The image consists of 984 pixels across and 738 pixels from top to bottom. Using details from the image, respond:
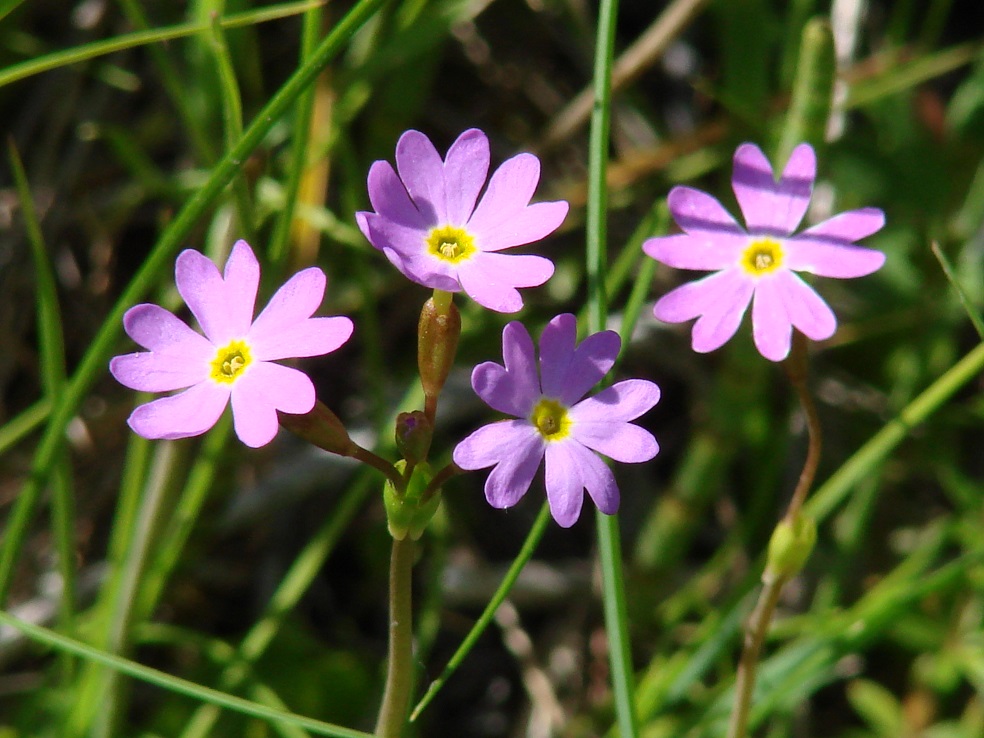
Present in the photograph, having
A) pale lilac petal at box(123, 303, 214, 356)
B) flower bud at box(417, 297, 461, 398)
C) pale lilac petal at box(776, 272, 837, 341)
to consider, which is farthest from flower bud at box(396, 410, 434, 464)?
pale lilac petal at box(776, 272, 837, 341)

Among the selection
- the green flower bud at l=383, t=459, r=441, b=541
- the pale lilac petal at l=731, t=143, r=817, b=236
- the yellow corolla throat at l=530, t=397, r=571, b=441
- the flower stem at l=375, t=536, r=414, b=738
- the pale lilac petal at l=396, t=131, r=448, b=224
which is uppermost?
the pale lilac petal at l=731, t=143, r=817, b=236

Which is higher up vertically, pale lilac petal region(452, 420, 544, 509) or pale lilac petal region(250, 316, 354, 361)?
pale lilac petal region(250, 316, 354, 361)

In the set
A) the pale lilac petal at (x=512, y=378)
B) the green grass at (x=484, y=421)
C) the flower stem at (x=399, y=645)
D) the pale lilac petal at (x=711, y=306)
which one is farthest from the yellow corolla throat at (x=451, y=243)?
the green grass at (x=484, y=421)

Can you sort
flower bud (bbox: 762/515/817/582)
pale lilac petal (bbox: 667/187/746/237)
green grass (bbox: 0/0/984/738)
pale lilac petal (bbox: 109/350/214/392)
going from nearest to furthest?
1. pale lilac petal (bbox: 109/350/214/392)
2. pale lilac petal (bbox: 667/187/746/237)
3. flower bud (bbox: 762/515/817/582)
4. green grass (bbox: 0/0/984/738)

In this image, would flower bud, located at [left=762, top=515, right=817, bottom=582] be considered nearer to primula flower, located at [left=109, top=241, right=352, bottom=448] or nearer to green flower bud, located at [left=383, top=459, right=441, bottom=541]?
green flower bud, located at [left=383, top=459, right=441, bottom=541]

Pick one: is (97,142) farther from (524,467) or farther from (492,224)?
(524,467)

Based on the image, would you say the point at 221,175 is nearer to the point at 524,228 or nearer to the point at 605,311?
the point at 524,228

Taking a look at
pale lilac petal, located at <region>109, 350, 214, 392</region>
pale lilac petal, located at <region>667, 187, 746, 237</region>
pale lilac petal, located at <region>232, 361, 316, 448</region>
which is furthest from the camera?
pale lilac petal, located at <region>667, 187, 746, 237</region>
